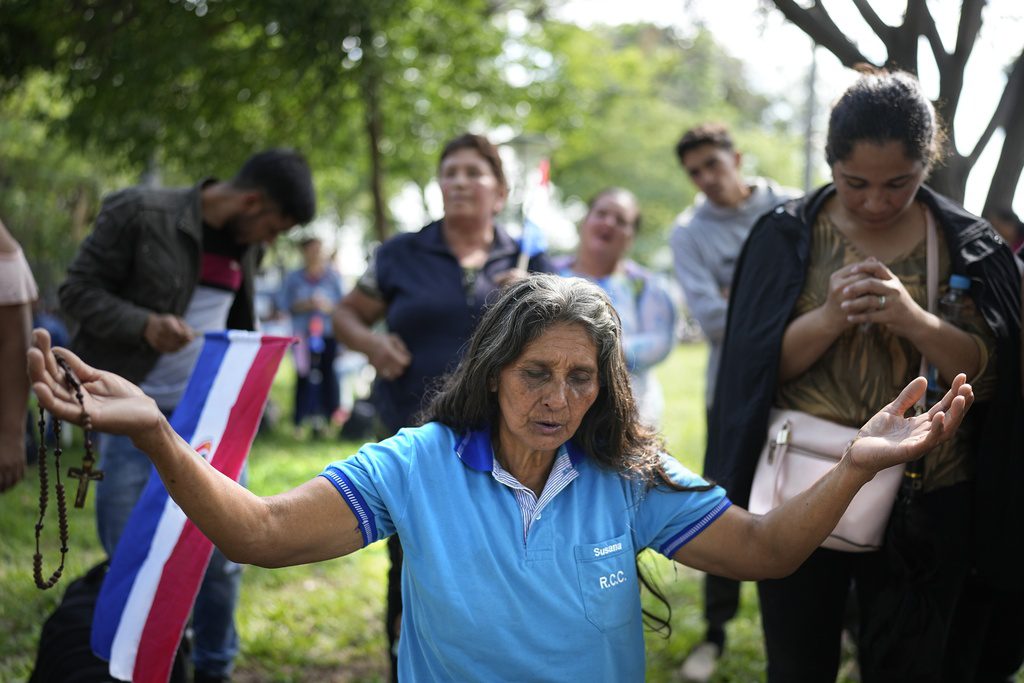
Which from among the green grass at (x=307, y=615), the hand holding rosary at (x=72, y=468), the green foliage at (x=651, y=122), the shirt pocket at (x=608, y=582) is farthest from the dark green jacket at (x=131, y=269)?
the green foliage at (x=651, y=122)

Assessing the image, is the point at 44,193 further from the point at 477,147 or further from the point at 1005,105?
the point at 1005,105

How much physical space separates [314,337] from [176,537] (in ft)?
25.2

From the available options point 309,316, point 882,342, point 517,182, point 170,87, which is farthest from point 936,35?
point 309,316

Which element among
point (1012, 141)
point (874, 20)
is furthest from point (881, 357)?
point (874, 20)

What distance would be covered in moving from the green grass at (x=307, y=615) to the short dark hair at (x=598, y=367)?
139cm

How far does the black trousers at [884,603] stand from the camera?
103 inches

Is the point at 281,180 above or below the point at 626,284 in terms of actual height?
above

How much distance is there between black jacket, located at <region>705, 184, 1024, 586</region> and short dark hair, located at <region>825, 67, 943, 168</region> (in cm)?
23

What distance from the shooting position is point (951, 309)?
8.53ft

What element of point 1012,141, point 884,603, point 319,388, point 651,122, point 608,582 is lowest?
point 319,388

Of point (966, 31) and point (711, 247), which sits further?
point (711, 247)

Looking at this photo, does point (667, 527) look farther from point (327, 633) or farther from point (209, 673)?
point (327, 633)

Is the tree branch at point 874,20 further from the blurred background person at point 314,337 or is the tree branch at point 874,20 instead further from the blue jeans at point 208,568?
the blurred background person at point 314,337

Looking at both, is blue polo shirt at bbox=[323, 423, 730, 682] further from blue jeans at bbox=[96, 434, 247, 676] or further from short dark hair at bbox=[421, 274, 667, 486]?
blue jeans at bbox=[96, 434, 247, 676]
